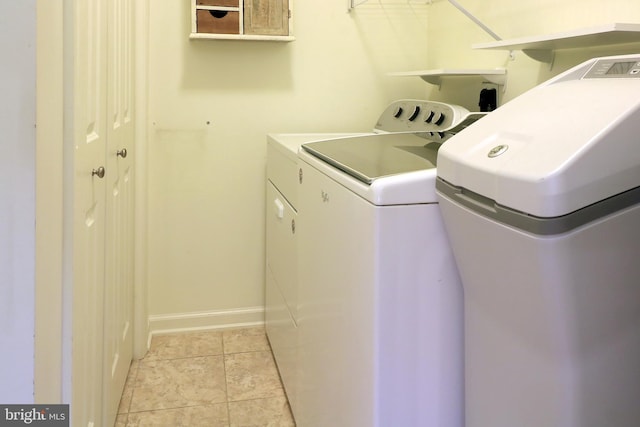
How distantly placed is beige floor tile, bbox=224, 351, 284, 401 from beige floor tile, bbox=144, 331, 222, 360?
4.5 inches

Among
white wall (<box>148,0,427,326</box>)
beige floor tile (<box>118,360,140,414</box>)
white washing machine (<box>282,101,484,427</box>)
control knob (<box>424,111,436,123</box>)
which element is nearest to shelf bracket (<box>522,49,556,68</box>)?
control knob (<box>424,111,436,123</box>)

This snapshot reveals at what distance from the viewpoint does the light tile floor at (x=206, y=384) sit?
6.15 ft

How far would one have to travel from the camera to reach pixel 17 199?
919mm

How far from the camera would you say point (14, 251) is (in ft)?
3.04

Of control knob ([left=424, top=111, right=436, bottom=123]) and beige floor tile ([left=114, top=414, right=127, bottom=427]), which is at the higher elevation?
control knob ([left=424, top=111, right=436, bottom=123])

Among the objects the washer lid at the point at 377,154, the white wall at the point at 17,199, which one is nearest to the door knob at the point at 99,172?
the white wall at the point at 17,199

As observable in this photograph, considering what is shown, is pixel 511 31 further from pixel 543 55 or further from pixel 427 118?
pixel 427 118

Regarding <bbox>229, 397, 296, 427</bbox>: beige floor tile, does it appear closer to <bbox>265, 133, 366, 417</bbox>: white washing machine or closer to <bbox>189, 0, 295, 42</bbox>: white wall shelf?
<bbox>265, 133, 366, 417</bbox>: white washing machine

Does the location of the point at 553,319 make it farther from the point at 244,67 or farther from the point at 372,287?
the point at 244,67

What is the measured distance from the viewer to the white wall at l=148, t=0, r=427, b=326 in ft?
7.70

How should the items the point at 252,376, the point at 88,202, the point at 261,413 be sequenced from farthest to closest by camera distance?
1. the point at 252,376
2. the point at 261,413
3. the point at 88,202

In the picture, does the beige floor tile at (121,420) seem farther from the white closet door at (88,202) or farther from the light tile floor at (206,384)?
the white closet door at (88,202)

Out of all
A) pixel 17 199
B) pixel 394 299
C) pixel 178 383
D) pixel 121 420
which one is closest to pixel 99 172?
pixel 17 199

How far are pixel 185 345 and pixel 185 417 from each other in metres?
0.55
